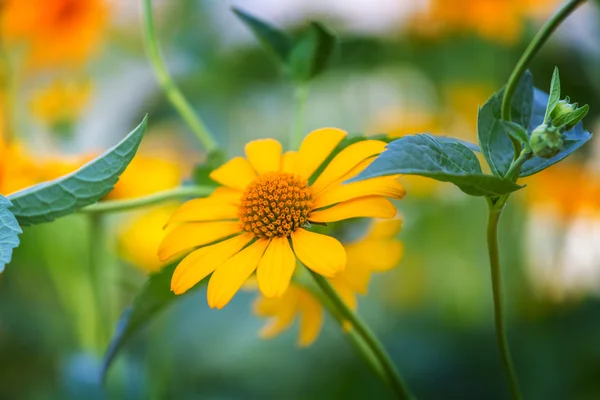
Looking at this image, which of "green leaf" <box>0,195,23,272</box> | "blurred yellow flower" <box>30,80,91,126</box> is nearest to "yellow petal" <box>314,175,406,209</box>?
"green leaf" <box>0,195,23,272</box>

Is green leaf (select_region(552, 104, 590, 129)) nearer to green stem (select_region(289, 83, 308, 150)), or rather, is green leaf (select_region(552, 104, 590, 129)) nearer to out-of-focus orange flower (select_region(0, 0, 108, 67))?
green stem (select_region(289, 83, 308, 150))

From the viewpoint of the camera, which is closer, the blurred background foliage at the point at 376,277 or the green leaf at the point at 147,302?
the green leaf at the point at 147,302

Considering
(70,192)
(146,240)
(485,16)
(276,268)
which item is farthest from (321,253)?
(485,16)

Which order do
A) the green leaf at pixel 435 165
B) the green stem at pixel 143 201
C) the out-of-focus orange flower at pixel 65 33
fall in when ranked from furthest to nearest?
the out-of-focus orange flower at pixel 65 33 < the green stem at pixel 143 201 < the green leaf at pixel 435 165

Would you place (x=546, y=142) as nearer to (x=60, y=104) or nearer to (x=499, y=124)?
(x=499, y=124)

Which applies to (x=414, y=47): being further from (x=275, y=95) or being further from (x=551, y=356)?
(x=551, y=356)

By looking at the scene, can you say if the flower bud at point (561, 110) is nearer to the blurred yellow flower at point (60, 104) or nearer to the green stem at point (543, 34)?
the green stem at point (543, 34)

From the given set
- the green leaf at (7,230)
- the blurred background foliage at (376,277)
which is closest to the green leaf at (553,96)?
the green leaf at (7,230)
